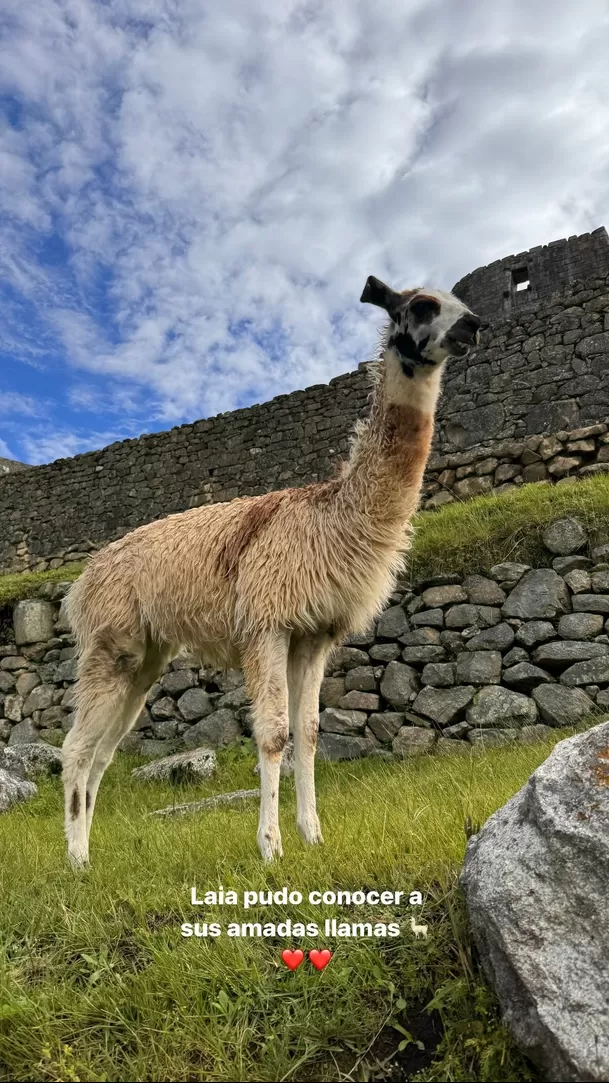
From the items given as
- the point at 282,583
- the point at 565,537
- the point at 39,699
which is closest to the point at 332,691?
the point at 565,537

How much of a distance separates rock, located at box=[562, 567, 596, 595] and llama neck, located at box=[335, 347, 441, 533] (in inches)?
110

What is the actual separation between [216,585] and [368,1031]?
86.0 inches

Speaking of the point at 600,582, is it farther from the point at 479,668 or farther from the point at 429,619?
the point at 429,619

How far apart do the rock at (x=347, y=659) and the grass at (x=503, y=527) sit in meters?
0.88

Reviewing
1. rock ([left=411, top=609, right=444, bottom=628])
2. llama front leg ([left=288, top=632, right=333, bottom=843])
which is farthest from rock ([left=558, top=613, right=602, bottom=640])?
llama front leg ([left=288, top=632, right=333, bottom=843])

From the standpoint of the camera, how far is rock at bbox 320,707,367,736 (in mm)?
6039

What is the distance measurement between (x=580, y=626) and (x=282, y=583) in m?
3.17

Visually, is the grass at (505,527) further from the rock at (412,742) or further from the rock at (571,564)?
the rock at (412,742)

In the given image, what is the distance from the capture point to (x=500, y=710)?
5391 mm

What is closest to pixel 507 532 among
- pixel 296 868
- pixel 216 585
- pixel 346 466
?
pixel 346 466

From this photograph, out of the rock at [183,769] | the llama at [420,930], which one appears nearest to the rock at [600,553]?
the rock at [183,769]

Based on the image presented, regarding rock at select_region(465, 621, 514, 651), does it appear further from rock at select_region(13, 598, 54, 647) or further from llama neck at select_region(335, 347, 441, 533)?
rock at select_region(13, 598, 54, 647)

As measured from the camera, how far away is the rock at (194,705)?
711 cm

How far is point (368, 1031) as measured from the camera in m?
1.73
